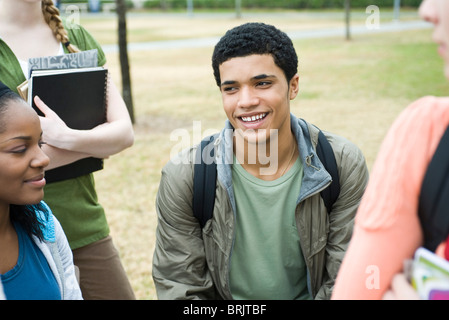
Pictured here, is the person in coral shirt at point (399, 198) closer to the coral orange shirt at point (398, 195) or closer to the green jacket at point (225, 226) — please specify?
the coral orange shirt at point (398, 195)

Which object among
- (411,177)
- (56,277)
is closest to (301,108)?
(56,277)

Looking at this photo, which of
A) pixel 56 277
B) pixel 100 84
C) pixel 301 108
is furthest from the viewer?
pixel 301 108

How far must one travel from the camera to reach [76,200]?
8.99 ft

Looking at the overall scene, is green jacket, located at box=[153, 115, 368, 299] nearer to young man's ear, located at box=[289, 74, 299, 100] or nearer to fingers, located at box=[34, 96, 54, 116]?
young man's ear, located at box=[289, 74, 299, 100]

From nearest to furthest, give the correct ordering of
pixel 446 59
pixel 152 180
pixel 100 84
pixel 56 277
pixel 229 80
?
pixel 446 59, pixel 56 277, pixel 229 80, pixel 100 84, pixel 152 180

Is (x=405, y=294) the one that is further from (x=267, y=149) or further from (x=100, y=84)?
(x=100, y=84)

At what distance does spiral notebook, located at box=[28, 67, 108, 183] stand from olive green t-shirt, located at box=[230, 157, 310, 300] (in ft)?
2.59

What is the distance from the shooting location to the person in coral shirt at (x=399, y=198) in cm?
112

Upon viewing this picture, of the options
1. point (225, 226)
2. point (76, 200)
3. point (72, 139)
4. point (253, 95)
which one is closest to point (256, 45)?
point (253, 95)

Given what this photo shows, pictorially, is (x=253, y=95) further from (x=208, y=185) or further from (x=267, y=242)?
(x=267, y=242)

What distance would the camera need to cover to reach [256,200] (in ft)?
8.11

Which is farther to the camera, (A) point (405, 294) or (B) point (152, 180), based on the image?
(B) point (152, 180)

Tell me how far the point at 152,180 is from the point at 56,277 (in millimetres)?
4933

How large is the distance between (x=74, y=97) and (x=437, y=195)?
1881 mm
